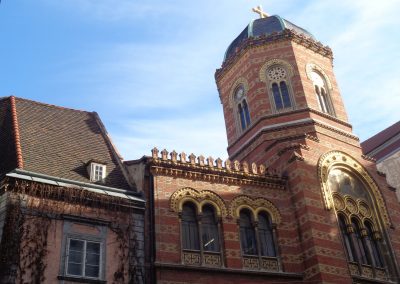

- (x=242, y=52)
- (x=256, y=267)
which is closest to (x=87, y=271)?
(x=256, y=267)

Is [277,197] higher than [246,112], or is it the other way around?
[246,112]

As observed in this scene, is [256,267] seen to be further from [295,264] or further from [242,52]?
[242,52]

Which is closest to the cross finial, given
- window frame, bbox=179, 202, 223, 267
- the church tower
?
the church tower

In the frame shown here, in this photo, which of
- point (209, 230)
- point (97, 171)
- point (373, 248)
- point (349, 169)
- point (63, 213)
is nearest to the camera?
point (63, 213)

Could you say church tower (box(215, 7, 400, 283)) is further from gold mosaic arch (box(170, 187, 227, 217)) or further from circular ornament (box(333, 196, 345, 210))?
gold mosaic arch (box(170, 187, 227, 217))

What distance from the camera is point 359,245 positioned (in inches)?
864

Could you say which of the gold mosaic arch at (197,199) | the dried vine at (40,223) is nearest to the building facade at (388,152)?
the gold mosaic arch at (197,199)

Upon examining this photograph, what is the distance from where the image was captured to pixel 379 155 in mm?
34469

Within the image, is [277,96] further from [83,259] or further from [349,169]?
[83,259]

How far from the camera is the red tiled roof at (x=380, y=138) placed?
3481 cm

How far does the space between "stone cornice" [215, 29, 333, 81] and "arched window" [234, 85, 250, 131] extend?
1775 mm

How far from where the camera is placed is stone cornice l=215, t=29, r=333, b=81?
28.1 metres

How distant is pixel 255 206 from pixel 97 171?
6425 millimetres

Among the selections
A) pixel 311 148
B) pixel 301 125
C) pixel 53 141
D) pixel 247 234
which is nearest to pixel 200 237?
pixel 247 234
